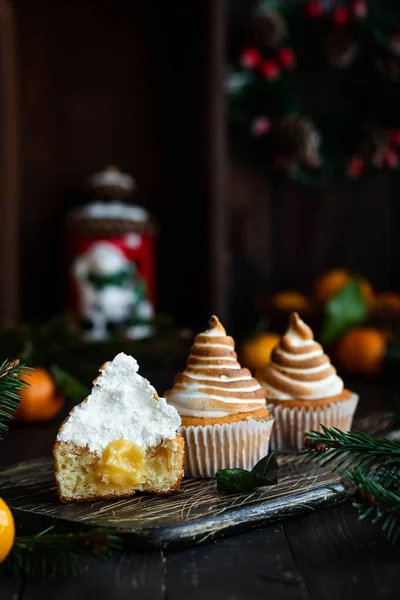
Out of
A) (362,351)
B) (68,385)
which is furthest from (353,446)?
(362,351)

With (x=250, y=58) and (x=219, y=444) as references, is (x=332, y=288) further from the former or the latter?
(x=219, y=444)

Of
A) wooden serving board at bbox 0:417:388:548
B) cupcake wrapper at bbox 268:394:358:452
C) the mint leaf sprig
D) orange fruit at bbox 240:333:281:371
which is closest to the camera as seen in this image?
wooden serving board at bbox 0:417:388:548

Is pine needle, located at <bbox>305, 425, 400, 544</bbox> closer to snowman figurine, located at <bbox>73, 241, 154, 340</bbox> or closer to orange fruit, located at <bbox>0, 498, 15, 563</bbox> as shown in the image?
orange fruit, located at <bbox>0, 498, 15, 563</bbox>

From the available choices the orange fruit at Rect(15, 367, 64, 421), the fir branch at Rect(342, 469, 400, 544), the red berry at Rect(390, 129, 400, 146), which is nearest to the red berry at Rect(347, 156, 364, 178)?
the red berry at Rect(390, 129, 400, 146)

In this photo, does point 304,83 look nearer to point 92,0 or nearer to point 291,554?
point 92,0

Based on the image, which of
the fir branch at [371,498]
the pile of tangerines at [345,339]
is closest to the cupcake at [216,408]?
the fir branch at [371,498]
